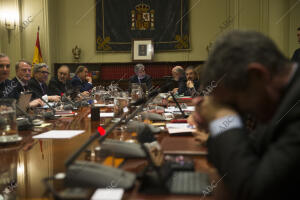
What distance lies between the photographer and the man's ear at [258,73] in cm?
70

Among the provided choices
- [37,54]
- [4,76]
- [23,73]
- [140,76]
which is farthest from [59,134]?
[37,54]

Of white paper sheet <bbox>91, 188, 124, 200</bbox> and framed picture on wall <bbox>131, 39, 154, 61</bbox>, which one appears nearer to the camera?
A: white paper sheet <bbox>91, 188, 124, 200</bbox>

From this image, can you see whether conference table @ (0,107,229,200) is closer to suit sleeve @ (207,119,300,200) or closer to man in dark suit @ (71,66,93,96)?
suit sleeve @ (207,119,300,200)

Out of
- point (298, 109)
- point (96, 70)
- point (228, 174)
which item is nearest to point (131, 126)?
point (228, 174)

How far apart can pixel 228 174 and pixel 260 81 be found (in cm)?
25

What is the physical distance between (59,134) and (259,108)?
1361mm

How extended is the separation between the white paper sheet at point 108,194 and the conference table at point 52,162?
0.02 meters

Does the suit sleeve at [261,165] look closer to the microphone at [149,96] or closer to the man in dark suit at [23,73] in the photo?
the microphone at [149,96]

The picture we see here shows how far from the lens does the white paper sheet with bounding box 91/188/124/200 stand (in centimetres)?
79

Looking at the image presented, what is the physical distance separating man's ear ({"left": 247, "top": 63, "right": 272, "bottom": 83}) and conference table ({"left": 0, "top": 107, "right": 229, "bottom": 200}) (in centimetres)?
33

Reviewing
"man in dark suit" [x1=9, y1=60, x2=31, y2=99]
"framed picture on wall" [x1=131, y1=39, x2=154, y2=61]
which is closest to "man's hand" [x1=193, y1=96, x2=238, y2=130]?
"man in dark suit" [x1=9, y1=60, x2=31, y2=99]

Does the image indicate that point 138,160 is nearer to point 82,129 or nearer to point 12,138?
point 12,138

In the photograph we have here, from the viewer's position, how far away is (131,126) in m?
1.71

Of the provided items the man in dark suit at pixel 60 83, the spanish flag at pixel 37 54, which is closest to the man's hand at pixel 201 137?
the man in dark suit at pixel 60 83
